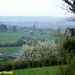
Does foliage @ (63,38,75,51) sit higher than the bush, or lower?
higher

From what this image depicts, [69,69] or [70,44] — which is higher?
[70,44]

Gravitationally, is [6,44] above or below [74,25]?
below

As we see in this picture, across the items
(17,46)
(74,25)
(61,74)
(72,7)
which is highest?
(72,7)

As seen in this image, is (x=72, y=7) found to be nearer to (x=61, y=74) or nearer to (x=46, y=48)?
(x=61, y=74)

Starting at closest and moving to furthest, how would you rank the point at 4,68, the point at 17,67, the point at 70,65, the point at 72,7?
the point at 70,65 → the point at 72,7 → the point at 4,68 → the point at 17,67

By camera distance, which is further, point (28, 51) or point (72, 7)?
point (28, 51)

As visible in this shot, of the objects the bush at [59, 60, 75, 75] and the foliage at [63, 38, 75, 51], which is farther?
the foliage at [63, 38, 75, 51]

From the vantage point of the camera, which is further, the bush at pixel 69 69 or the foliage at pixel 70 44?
the foliage at pixel 70 44

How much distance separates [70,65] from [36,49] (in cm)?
2729

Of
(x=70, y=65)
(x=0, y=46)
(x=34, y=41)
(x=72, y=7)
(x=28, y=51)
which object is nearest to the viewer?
(x=70, y=65)

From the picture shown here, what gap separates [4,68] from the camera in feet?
51.8

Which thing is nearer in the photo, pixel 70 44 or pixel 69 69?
pixel 69 69

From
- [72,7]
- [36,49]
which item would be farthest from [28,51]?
[72,7]

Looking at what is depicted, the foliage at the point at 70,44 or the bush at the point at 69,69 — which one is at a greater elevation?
the foliage at the point at 70,44
